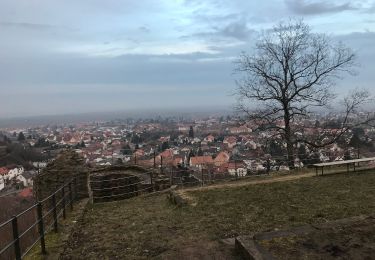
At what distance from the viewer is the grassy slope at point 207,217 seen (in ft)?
21.9

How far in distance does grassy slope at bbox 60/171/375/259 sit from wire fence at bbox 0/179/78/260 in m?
0.52

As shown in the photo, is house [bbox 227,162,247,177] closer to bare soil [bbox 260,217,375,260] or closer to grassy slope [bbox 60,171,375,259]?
grassy slope [bbox 60,171,375,259]

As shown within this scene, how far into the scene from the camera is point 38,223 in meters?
6.43

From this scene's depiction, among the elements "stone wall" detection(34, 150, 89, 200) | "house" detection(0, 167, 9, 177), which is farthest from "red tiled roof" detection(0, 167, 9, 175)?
"stone wall" detection(34, 150, 89, 200)

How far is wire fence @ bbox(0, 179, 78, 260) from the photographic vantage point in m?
5.18

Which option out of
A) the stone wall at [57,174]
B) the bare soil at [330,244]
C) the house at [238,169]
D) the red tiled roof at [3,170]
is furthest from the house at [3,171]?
the bare soil at [330,244]

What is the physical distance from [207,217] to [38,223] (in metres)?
3.33

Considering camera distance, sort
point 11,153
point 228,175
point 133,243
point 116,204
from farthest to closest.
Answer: point 11,153 → point 228,175 → point 116,204 → point 133,243

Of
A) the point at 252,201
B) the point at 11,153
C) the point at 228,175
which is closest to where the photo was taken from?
the point at 252,201

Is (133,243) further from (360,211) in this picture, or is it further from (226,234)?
(360,211)

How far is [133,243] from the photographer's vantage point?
23.0 ft

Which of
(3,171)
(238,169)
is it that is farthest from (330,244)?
(3,171)

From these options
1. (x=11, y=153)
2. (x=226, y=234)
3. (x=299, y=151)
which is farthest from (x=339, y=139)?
(x=11, y=153)

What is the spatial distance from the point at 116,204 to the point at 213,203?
10.2ft
